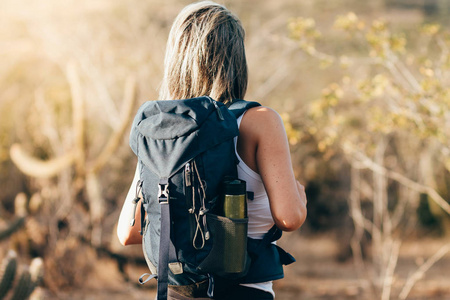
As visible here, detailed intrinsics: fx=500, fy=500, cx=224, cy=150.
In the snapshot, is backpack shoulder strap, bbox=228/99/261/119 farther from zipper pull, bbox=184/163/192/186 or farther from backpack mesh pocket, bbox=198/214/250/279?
backpack mesh pocket, bbox=198/214/250/279

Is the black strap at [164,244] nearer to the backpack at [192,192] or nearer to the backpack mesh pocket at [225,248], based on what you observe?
the backpack at [192,192]

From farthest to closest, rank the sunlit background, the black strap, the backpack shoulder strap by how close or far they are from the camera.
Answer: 1. the sunlit background
2. the backpack shoulder strap
3. the black strap

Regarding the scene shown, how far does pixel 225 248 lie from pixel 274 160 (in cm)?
30

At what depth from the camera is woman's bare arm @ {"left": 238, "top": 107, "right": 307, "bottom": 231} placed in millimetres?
1506

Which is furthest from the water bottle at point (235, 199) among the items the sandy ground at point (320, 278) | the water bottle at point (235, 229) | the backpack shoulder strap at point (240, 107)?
the sandy ground at point (320, 278)

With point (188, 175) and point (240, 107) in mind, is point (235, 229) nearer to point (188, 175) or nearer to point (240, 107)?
point (188, 175)

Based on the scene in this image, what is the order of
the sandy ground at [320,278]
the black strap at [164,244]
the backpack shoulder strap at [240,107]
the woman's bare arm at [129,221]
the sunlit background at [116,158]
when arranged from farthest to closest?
the sandy ground at [320,278] → the sunlit background at [116,158] → the woman's bare arm at [129,221] → the backpack shoulder strap at [240,107] → the black strap at [164,244]

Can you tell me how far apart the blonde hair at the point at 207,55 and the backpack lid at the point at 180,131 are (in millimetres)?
162

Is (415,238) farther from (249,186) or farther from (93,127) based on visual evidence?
(249,186)

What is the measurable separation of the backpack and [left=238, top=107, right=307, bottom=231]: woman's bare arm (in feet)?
0.21

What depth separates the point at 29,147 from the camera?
26.9 ft

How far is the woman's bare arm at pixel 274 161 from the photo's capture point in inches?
59.3

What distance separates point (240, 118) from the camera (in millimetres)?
1545

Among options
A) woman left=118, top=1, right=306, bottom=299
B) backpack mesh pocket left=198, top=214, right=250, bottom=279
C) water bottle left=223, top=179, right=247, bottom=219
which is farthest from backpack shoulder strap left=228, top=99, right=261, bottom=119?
backpack mesh pocket left=198, top=214, right=250, bottom=279
